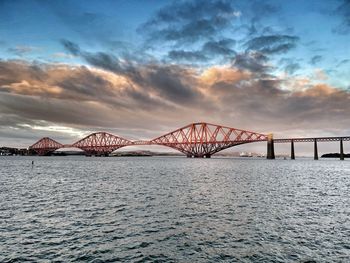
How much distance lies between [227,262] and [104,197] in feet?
66.6

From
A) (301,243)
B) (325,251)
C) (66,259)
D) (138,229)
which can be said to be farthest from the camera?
(138,229)

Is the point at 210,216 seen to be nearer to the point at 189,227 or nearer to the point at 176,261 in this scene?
the point at 189,227

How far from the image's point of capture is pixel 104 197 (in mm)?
30375

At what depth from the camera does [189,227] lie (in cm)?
1856

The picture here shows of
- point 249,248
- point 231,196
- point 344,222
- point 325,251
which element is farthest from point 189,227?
point 231,196

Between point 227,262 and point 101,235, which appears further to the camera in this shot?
point 101,235

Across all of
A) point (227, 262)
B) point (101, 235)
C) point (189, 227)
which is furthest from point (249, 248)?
point (101, 235)

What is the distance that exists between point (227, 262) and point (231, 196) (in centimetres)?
1942

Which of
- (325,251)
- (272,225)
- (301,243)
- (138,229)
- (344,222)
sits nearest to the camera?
(325,251)

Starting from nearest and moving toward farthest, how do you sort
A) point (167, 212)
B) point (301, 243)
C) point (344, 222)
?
point (301, 243) → point (344, 222) → point (167, 212)

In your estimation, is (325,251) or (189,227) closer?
(325,251)

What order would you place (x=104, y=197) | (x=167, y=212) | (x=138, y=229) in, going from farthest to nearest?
(x=104, y=197), (x=167, y=212), (x=138, y=229)

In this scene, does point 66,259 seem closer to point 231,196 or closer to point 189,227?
point 189,227

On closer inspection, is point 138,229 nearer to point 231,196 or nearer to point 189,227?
point 189,227
